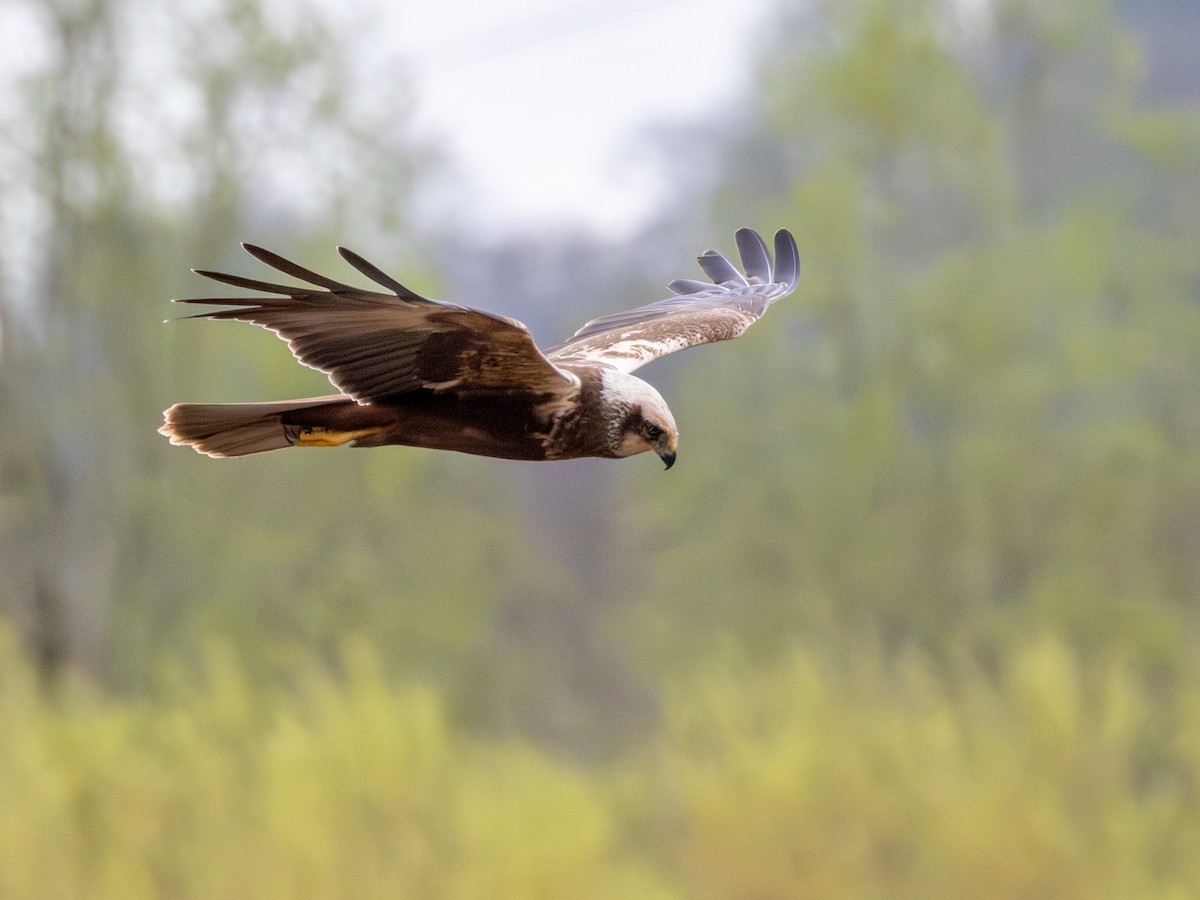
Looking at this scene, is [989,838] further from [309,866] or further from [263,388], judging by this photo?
[263,388]

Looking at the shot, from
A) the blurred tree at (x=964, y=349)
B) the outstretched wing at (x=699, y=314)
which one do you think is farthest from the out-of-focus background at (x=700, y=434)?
the outstretched wing at (x=699, y=314)

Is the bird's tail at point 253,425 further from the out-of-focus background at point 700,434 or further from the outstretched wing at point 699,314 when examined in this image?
the out-of-focus background at point 700,434

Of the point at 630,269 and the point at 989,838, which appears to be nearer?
the point at 989,838

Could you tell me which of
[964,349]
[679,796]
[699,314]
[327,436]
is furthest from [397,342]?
[964,349]

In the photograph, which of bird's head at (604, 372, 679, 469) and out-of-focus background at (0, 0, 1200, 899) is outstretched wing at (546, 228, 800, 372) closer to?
bird's head at (604, 372, 679, 469)

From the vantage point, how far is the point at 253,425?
3.37 meters

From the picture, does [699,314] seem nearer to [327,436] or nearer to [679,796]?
[327,436]

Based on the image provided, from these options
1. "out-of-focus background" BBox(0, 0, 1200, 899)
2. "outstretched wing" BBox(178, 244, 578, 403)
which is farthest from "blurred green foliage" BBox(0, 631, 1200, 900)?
"outstretched wing" BBox(178, 244, 578, 403)

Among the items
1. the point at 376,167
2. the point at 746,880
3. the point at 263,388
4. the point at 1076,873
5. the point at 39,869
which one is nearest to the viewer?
the point at 1076,873

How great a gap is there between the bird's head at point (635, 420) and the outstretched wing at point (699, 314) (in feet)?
0.89

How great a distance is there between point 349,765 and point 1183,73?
7.75 m

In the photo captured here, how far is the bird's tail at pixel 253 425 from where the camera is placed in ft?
10.8

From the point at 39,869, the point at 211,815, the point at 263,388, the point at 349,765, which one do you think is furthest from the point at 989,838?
the point at 263,388

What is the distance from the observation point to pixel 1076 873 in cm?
791
